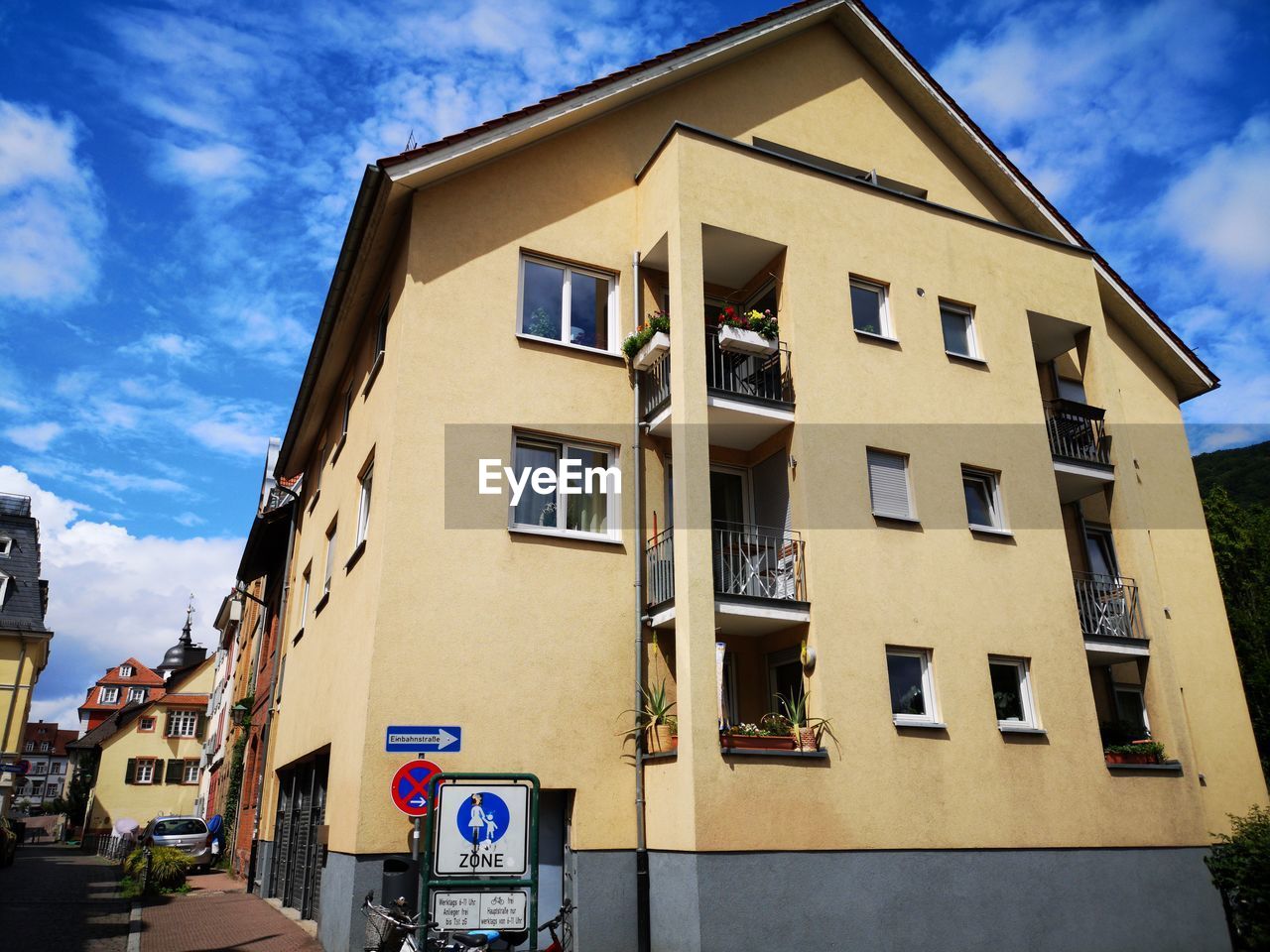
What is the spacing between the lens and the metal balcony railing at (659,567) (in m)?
12.4

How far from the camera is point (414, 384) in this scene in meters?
12.4

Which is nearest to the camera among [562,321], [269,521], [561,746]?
[561,746]

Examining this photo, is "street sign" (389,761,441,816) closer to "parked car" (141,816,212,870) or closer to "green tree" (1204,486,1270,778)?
"parked car" (141,816,212,870)

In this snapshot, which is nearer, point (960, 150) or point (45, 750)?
point (960, 150)

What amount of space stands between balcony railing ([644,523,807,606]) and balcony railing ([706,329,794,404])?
6.53ft

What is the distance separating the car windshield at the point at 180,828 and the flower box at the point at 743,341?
22.0 m

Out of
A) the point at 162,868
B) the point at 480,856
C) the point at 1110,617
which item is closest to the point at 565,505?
the point at 480,856

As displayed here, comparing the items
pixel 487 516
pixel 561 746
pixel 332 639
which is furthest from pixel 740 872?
pixel 332 639

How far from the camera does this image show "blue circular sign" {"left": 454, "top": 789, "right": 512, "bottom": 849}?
8.53 metres

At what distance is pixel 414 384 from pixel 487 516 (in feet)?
6.53

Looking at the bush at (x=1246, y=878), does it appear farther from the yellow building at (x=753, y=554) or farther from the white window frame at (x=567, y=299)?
the white window frame at (x=567, y=299)

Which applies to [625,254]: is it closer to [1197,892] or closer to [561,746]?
[561,746]

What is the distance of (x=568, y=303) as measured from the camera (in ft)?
45.7

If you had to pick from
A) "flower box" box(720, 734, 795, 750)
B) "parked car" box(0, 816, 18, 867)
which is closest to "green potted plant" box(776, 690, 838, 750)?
"flower box" box(720, 734, 795, 750)
